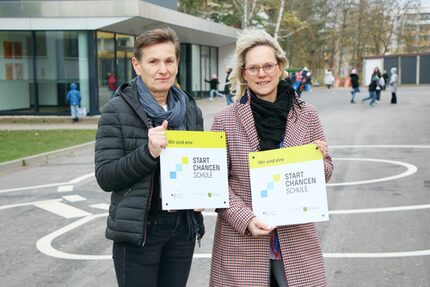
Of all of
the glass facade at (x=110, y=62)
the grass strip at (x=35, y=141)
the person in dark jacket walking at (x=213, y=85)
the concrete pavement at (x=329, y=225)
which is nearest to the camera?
the concrete pavement at (x=329, y=225)

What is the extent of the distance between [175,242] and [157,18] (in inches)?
962

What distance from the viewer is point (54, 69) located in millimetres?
24875

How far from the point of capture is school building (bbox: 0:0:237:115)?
24000mm

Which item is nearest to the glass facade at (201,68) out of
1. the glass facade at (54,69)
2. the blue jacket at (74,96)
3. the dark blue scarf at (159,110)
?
the glass facade at (54,69)

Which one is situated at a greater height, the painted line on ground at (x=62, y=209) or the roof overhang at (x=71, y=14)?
the roof overhang at (x=71, y=14)

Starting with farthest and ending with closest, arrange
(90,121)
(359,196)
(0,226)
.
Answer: (90,121)
(359,196)
(0,226)

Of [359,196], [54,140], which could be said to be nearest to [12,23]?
[54,140]

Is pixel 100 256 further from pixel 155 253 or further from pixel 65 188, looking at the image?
pixel 65 188

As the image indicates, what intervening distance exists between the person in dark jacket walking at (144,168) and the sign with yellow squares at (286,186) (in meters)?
0.45

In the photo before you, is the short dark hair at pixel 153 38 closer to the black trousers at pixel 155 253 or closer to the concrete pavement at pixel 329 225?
the black trousers at pixel 155 253

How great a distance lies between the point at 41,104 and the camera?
1003 inches

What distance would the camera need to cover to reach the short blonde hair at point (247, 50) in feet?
10.2

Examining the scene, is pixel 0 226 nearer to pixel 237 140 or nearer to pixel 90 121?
pixel 237 140

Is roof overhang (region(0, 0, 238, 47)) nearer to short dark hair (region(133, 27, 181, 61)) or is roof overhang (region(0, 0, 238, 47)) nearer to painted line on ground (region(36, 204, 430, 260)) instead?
painted line on ground (region(36, 204, 430, 260))
